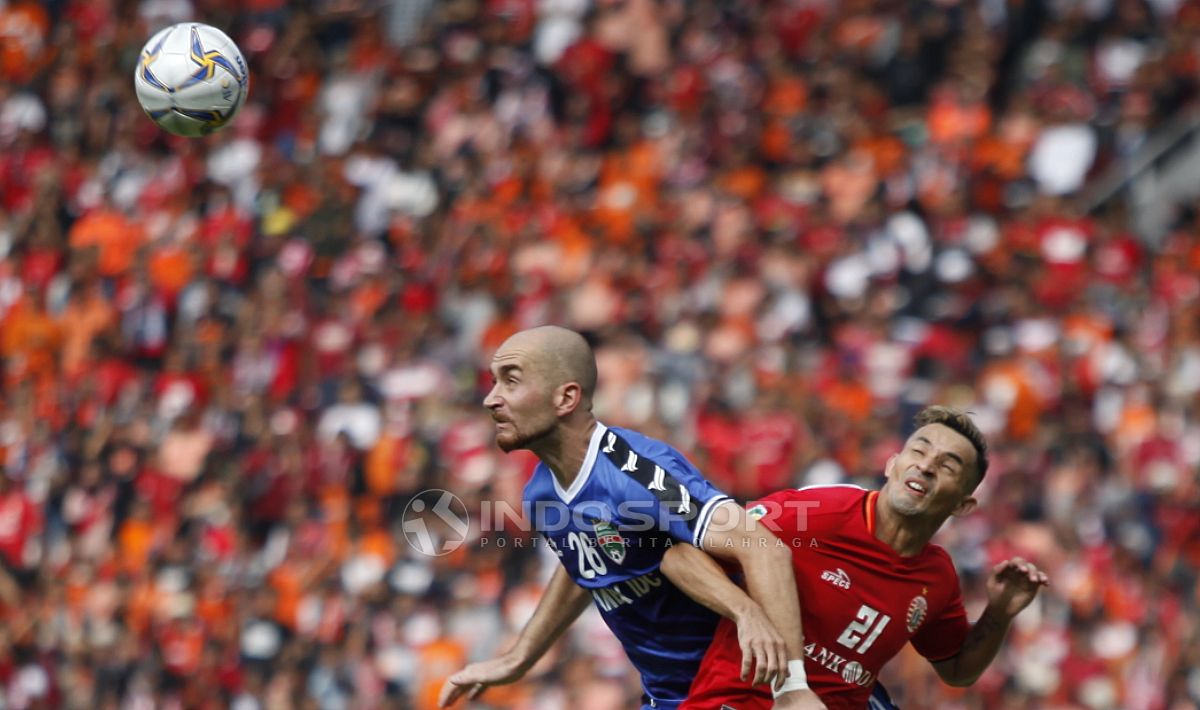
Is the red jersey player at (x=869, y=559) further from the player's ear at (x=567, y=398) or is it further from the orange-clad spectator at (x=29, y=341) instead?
the orange-clad spectator at (x=29, y=341)

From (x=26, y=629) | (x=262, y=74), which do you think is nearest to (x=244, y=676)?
(x=26, y=629)

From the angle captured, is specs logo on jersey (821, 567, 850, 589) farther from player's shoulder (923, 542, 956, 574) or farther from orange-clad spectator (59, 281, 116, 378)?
orange-clad spectator (59, 281, 116, 378)

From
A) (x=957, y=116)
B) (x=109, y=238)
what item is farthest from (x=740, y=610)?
(x=109, y=238)

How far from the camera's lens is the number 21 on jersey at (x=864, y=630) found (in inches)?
266

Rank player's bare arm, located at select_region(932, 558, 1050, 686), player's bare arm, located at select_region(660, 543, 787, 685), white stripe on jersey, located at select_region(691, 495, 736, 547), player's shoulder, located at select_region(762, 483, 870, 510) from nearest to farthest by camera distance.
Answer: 1. player's bare arm, located at select_region(660, 543, 787, 685)
2. white stripe on jersey, located at select_region(691, 495, 736, 547)
3. player's shoulder, located at select_region(762, 483, 870, 510)
4. player's bare arm, located at select_region(932, 558, 1050, 686)

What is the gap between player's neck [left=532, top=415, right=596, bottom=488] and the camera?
652 cm

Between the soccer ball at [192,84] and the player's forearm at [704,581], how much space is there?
11.4 ft

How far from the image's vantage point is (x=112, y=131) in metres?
17.9

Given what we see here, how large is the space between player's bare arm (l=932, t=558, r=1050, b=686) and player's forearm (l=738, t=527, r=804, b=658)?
4.01 feet

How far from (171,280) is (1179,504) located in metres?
8.64

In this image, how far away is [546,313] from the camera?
14719mm

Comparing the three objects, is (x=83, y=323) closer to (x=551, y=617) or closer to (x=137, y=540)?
(x=137, y=540)

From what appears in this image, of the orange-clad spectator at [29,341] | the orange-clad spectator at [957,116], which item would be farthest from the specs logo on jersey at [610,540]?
the orange-clad spectator at [29,341]
